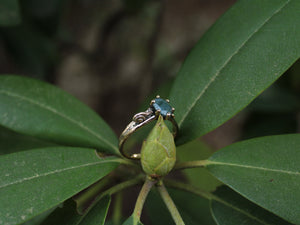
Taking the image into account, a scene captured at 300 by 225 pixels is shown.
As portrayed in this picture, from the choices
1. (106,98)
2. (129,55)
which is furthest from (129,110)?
(129,55)

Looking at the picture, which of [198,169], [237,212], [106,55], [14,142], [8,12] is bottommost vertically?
[237,212]

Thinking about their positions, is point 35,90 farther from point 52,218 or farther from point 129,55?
point 129,55

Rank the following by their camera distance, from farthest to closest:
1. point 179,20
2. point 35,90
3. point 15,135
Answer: point 179,20 < point 15,135 < point 35,90

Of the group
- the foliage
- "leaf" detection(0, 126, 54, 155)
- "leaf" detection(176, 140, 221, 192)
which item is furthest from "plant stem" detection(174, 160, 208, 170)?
"leaf" detection(176, 140, 221, 192)

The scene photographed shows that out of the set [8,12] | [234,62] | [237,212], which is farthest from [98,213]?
[8,12]

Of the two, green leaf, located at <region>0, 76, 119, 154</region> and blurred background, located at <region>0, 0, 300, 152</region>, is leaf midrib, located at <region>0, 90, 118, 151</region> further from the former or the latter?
blurred background, located at <region>0, 0, 300, 152</region>

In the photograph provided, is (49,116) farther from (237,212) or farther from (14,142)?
(237,212)

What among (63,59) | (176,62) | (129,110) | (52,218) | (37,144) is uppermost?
(176,62)
